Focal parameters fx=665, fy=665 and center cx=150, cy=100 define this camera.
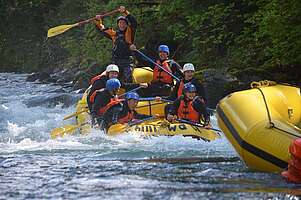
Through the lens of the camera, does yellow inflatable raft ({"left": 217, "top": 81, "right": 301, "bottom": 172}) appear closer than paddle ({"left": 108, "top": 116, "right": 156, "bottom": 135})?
Yes

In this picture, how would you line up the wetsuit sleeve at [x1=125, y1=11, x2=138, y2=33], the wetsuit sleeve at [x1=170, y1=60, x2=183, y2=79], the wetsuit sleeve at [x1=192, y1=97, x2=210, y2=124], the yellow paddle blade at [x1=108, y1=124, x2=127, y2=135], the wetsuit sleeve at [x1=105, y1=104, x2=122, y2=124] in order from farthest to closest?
1. the wetsuit sleeve at [x1=125, y1=11, x2=138, y2=33]
2. the wetsuit sleeve at [x1=170, y1=60, x2=183, y2=79]
3. the wetsuit sleeve at [x1=105, y1=104, x2=122, y2=124]
4. the wetsuit sleeve at [x1=192, y1=97, x2=210, y2=124]
5. the yellow paddle blade at [x1=108, y1=124, x2=127, y2=135]

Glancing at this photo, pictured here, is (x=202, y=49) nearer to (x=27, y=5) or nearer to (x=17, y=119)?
(x=17, y=119)

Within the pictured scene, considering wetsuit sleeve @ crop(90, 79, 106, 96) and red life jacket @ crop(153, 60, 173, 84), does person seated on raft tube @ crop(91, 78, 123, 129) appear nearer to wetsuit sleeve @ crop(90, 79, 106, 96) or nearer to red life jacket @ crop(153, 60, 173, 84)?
wetsuit sleeve @ crop(90, 79, 106, 96)

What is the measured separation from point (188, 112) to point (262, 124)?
3.45 metres

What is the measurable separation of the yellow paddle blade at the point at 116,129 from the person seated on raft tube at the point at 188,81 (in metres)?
1.07

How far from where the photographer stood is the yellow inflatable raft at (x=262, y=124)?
654 centimetres

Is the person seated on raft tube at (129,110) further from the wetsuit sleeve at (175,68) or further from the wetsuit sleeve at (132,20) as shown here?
the wetsuit sleeve at (132,20)

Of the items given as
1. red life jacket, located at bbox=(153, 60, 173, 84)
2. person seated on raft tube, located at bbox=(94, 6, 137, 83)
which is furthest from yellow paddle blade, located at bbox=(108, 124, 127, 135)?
person seated on raft tube, located at bbox=(94, 6, 137, 83)

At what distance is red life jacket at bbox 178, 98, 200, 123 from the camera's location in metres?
10.1

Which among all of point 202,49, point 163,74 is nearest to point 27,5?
point 202,49

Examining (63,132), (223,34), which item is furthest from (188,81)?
(223,34)

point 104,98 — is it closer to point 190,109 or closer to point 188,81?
point 188,81

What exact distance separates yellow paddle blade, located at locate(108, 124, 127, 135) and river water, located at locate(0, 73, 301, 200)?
0.38 ft

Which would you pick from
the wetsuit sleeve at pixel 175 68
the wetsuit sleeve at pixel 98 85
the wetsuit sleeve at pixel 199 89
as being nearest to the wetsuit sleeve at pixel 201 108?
the wetsuit sleeve at pixel 199 89
